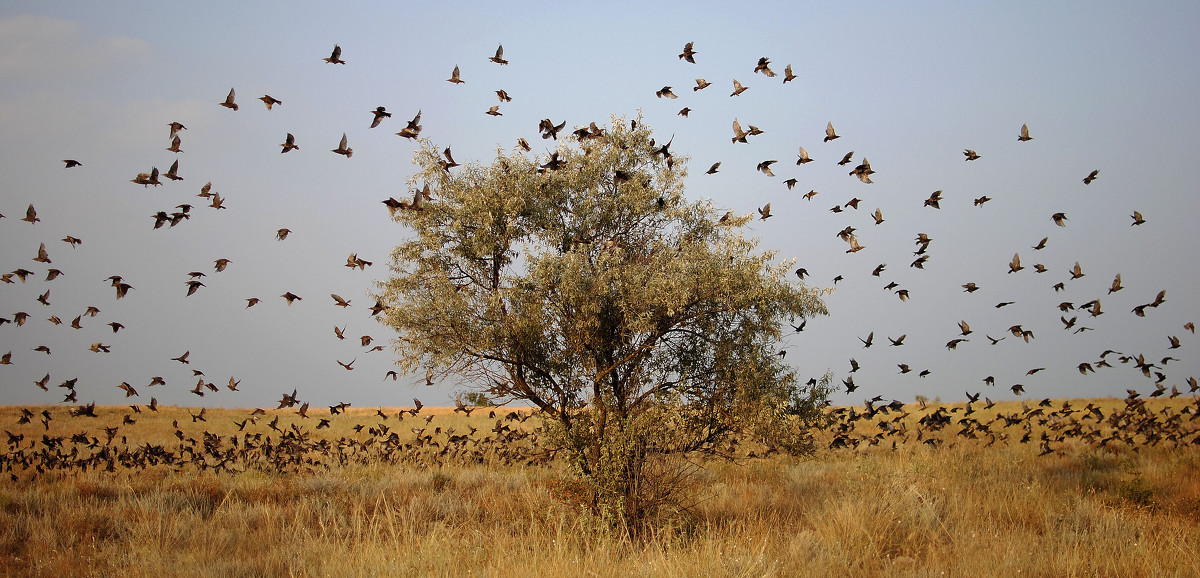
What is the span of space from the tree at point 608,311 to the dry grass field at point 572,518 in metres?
1.41

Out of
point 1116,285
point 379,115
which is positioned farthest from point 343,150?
point 1116,285

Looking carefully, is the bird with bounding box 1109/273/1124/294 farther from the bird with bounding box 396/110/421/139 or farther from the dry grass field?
the bird with bounding box 396/110/421/139

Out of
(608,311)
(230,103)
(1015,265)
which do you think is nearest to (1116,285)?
(1015,265)

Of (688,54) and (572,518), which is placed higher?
(688,54)

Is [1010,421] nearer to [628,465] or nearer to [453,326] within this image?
[628,465]

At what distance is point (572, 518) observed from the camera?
45.6 ft

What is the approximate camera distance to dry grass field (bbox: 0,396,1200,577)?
423 inches

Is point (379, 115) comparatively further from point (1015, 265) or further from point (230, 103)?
point (1015, 265)

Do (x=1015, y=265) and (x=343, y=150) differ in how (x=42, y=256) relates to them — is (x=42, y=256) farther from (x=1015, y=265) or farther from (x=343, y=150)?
(x=1015, y=265)

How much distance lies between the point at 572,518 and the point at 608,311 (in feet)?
13.6

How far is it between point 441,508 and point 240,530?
13.4ft

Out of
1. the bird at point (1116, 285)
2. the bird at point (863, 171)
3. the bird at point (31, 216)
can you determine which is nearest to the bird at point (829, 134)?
the bird at point (863, 171)

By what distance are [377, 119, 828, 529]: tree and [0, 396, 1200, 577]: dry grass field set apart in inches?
55.4

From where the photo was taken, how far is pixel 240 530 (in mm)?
13766
